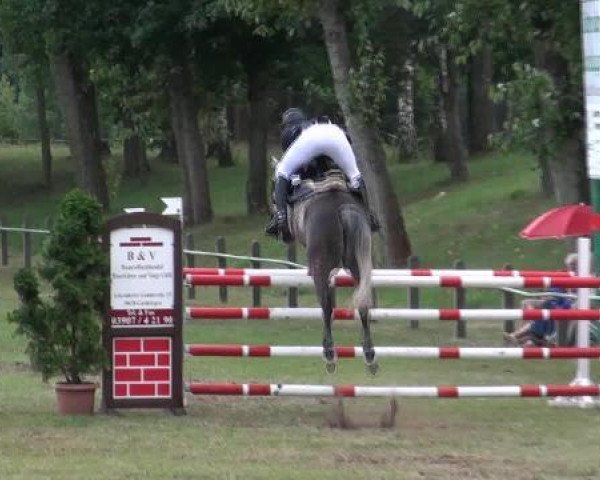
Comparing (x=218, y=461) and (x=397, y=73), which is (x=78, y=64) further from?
(x=218, y=461)

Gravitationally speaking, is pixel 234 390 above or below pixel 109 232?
below

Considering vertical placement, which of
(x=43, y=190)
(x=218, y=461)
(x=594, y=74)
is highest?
(x=43, y=190)

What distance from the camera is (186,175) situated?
4391 cm

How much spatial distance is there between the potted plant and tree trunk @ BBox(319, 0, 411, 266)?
1363 centimetres

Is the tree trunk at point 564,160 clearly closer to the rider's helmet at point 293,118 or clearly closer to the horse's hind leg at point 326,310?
the rider's helmet at point 293,118

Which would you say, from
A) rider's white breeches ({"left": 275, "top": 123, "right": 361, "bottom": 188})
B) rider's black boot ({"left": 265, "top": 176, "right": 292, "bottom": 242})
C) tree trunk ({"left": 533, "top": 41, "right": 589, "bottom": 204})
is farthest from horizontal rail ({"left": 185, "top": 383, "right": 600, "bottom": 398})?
tree trunk ({"left": 533, "top": 41, "right": 589, "bottom": 204})

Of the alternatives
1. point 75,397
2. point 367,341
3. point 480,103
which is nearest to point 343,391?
point 367,341

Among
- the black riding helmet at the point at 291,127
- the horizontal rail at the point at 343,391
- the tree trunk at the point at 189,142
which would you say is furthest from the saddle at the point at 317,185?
the tree trunk at the point at 189,142

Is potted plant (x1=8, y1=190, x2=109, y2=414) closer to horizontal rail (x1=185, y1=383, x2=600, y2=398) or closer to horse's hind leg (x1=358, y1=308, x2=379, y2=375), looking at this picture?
horizontal rail (x1=185, y1=383, x2=600, y2=398)

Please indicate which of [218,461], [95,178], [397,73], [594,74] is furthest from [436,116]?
[218,461]

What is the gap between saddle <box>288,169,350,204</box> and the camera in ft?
37.0

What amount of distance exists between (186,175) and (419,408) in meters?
31.8

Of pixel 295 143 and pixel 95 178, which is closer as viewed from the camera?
pixel 295 143

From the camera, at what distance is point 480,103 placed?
4775 centimetres
